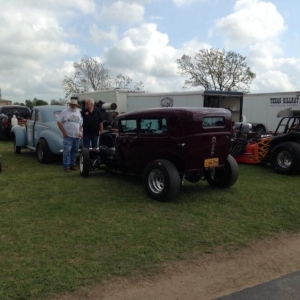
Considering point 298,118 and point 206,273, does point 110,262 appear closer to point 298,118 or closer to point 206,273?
point 206,273

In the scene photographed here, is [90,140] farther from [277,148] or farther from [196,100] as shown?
[196,100]

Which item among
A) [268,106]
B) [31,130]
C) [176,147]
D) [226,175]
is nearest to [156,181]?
[176,147]

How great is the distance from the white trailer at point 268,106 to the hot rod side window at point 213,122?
1424cm

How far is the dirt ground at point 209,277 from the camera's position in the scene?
3.43m

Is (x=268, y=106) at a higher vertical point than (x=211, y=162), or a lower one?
higher

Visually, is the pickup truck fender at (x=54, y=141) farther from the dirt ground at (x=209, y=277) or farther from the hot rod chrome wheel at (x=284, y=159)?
the dirt ground at (x=209, y=277)

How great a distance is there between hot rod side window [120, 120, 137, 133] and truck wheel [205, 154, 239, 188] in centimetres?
167

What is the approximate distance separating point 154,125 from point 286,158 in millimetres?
4535

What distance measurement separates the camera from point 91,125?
9.48 metres

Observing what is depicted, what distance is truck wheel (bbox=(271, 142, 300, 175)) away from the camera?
9.20 meters

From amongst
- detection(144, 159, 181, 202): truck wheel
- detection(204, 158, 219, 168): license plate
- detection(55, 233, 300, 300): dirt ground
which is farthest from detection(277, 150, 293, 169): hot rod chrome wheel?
detection(55, 233, 300, 300): dirt ground

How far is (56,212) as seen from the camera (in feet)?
18.6

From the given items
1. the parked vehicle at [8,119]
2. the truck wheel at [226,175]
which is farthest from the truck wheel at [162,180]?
the parked vehicle at [8,119]

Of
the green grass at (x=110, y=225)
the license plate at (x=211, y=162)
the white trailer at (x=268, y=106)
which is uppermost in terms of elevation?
the white trailer at (x=268, y=106)
